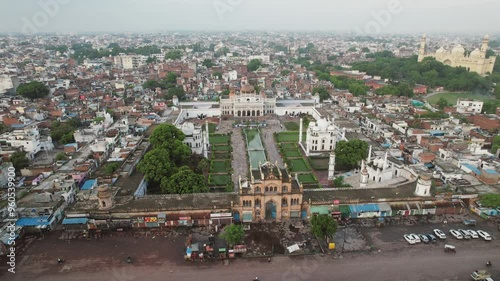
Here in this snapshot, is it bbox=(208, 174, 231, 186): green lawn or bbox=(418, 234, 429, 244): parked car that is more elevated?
bbox=(418, 234, 429, 244): parked car

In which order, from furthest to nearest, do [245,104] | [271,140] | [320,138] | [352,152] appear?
[245,104]
[271,140]
[320,138]
[352,152]

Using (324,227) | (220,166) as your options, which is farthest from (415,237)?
(220,166)

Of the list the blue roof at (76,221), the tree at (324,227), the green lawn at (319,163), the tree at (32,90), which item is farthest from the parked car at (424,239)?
the tree at (32,90)

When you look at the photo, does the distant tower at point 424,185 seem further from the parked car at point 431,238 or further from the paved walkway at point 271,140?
the paved walkway at point 271,140

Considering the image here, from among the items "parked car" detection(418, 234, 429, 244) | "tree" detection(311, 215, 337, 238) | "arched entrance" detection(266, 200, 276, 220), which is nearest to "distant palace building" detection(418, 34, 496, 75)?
"parked car" detection(418, 234, 429, 244)

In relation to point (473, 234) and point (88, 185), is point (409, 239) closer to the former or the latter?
point (473, 234)

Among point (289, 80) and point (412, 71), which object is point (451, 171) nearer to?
point (289, 80)

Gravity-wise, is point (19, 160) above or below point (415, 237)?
above

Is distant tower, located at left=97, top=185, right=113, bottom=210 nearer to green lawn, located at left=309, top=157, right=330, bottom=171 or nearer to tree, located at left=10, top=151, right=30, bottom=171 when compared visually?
tree, located at left=10, top=151, right=30, bottom=171

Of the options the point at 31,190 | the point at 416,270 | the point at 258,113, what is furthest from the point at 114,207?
the point at 258,113
